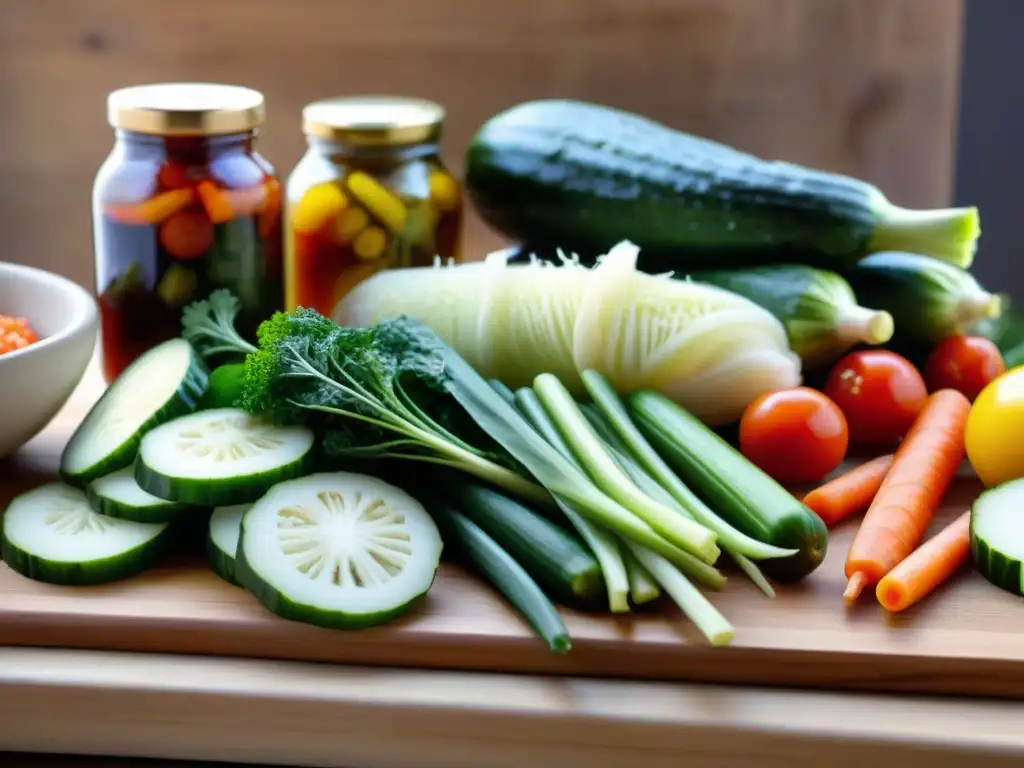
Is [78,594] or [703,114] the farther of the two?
[703,114]

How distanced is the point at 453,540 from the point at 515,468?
8 centimetres

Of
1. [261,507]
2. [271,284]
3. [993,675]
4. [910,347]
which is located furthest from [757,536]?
[271,284]

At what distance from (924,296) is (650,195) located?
341mm

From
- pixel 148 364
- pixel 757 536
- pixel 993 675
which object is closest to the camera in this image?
pixel 993 675

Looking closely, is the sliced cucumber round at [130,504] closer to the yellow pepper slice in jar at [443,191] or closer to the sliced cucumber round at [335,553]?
the sliced cucumber round at [335,553]

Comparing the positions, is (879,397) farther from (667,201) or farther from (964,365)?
(667,201)

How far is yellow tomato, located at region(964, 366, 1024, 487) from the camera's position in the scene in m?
1.14

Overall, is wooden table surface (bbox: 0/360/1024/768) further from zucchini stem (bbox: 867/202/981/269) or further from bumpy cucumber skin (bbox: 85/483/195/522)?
zucchini stem (bbox: 867/202/981/269)

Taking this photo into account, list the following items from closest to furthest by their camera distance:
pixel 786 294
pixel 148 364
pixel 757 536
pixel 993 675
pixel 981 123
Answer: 1. pixel 993 675
2. pixel 757 536
3. pixel 148 364
4. pixel 786 294
5. pixel 981 123

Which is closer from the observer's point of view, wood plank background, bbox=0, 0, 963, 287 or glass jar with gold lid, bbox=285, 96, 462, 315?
glass jar with gold lid, bbox=285, 96, 462, 315

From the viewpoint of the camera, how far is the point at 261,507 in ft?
3.16

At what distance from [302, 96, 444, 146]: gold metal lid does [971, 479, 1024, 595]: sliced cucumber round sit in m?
0.72

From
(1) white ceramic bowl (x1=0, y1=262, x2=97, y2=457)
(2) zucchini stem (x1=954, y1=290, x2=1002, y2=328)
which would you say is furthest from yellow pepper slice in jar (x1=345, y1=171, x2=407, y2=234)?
(2) zucchini stem (x1=954, y1=290, x2=1002, y2=328)

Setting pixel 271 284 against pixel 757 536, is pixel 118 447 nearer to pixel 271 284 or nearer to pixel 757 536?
pixel 271 284
